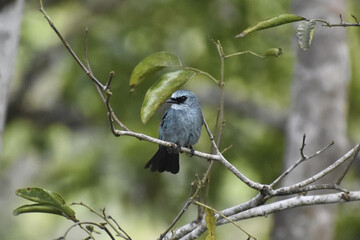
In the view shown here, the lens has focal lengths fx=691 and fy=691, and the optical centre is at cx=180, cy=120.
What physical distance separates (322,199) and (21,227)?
755cm

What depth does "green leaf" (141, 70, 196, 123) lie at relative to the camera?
309 cm

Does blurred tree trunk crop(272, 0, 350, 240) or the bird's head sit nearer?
the bird's head

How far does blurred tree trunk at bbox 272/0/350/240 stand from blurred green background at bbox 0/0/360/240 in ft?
4.95

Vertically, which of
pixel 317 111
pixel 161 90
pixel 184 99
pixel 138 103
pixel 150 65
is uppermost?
pixel 138 103

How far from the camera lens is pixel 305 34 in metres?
2.98

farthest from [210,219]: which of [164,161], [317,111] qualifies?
[317,111]

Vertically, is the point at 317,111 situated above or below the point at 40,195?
above

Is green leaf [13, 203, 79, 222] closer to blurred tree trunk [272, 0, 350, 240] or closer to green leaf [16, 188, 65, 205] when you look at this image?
green leaf [16, 188, 65, 205]

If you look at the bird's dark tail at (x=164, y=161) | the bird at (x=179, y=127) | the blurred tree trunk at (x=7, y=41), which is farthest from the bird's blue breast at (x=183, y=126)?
the blurred tree trunk at (x=7, y=41)

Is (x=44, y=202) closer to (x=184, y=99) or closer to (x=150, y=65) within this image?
(x=150, y=65)

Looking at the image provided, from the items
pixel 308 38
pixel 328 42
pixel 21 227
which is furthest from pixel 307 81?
pixel 21 227

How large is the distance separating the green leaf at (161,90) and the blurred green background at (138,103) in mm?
4263

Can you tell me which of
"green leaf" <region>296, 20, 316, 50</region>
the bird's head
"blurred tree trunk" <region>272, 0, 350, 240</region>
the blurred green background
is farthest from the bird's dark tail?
the blurred green background

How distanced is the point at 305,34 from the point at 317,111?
2933 mm
